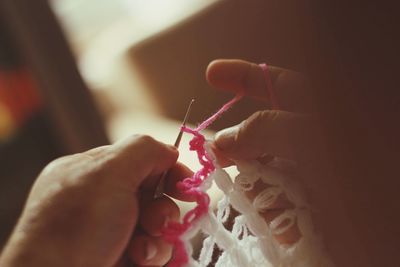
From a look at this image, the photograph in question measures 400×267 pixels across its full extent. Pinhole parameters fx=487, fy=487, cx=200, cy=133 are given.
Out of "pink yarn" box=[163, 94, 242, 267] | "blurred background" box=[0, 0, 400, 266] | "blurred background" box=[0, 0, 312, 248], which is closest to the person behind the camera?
"blurred background" box=[0, 0, 400, 266]

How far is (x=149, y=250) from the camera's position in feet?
1.59

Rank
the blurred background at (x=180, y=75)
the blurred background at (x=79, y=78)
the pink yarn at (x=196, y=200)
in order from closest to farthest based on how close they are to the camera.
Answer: the blurred background at (x=180, y=75) → the pink yarn at (x=196, y=200) → the blurred background at (x=79, y=78)

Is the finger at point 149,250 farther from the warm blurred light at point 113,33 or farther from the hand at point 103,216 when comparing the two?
the warm blurred light at point 113,33

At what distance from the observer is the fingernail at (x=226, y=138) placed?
0.49m

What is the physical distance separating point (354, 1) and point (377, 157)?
112 millimetres

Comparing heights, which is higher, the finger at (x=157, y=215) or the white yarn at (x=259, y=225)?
the finger at (x=157, y=215)

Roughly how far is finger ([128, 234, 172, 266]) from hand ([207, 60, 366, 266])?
104mm

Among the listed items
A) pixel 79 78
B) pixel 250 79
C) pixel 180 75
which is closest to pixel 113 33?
pixel 79 78

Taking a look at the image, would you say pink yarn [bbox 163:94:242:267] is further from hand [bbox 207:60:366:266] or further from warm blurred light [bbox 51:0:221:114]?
warm blurred light [bbox 51:0:221:114]

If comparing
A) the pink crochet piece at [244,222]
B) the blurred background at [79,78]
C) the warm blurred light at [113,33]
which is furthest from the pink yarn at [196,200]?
the warm blurred light at [113,33]

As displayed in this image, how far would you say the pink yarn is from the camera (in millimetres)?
462

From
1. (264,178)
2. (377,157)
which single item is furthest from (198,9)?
(377,157)

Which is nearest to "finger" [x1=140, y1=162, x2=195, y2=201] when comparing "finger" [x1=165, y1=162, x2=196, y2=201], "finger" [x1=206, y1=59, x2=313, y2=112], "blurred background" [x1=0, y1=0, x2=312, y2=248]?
"finger" [x1=165, y1=162, x2=196, y2=201]

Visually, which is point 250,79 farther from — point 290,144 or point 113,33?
point 113,33
